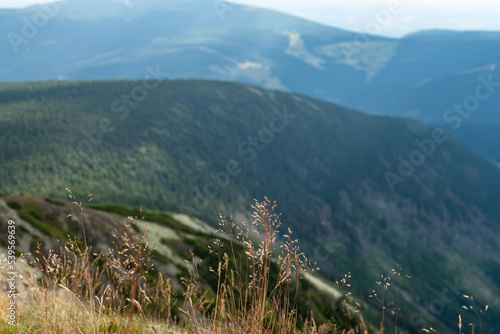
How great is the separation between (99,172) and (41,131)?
29621mm

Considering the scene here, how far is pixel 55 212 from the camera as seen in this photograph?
37.5 metres

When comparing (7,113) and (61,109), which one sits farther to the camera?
(61,109)

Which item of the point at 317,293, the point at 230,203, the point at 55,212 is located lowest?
the point at 230,203

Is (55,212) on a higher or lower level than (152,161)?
higher

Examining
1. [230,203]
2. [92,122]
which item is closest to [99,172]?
[92,122]

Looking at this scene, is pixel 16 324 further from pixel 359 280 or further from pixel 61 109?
pixel 61 109

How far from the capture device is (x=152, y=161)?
572 ft

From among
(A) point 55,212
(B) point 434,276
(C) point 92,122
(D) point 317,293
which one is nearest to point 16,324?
(A) point 55,212

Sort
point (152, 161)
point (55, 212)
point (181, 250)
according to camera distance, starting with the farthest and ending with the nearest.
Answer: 1. point (152, 161)
2. point (181, 250)
3. point (55, 212)

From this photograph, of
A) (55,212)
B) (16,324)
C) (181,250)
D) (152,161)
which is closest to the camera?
(16,324)

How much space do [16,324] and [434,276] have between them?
21352 centimetres

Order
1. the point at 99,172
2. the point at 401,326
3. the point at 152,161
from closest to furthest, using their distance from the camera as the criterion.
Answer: the point at 401,326 < the point at 99,172 < the point at 152,161

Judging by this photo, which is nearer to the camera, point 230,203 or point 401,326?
point 401,326

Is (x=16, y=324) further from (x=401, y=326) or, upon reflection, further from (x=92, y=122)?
(x=92, y=122)
